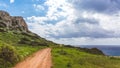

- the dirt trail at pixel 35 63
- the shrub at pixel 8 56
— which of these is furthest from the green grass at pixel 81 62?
the shrub at pixel 8 56

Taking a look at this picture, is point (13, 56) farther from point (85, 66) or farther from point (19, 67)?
point (85, 66)

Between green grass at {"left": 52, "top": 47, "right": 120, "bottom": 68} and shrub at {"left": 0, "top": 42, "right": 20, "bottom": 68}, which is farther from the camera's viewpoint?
green grass at {"left": 52, "top": 47, "right": 120, "bottom": 68}

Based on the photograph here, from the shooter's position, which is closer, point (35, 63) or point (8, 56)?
point (8, 56)

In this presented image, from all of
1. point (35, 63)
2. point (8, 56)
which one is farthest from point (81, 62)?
point (8, 56)

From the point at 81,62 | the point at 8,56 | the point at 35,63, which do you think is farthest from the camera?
the point at 81,62

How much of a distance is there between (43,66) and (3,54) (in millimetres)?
9432

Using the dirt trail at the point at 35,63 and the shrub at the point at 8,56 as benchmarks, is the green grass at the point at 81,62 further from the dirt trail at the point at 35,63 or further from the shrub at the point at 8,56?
the shrub at the point at 8,56

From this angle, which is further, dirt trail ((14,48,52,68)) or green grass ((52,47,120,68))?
green grass ((52,47,120,68))

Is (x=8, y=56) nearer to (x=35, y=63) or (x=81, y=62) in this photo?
(x=35, y=63)

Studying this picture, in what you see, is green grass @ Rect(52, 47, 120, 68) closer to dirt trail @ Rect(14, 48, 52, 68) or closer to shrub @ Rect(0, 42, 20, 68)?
dirt trail @ Rect(14, 48, 52, 68)

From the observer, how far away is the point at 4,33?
613ft

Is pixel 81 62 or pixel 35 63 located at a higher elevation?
pixel 81 62

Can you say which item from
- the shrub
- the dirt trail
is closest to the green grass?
the dirt trail

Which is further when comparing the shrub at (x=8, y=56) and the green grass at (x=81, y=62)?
the green grass at (x=81, y=62)
